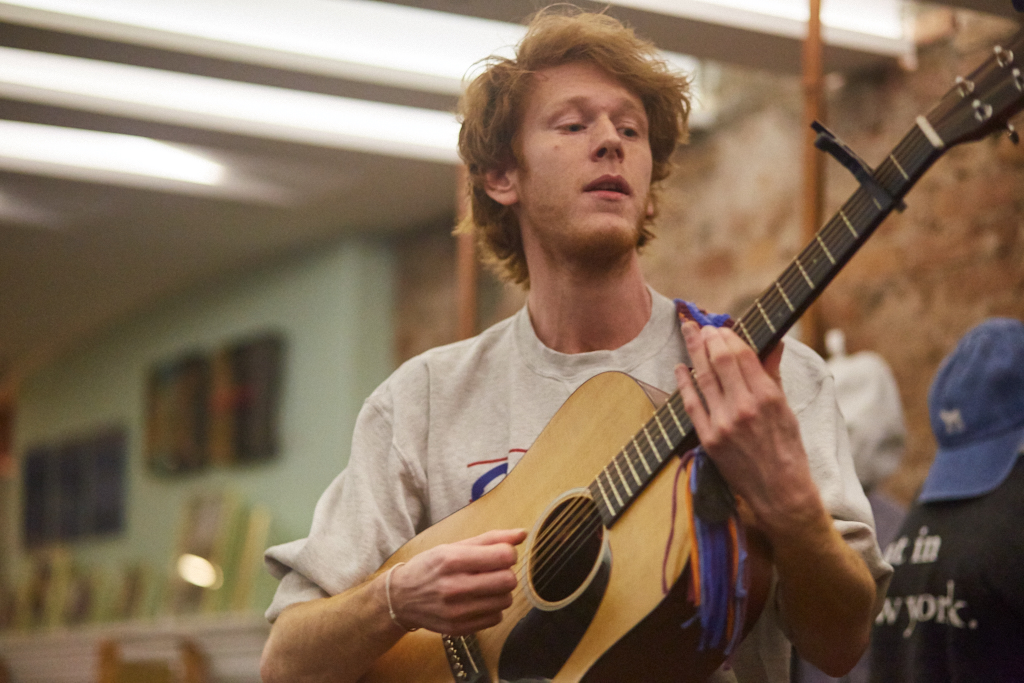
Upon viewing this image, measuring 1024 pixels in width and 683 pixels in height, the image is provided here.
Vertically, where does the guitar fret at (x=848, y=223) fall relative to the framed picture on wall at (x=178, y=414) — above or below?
below

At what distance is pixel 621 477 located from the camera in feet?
4.74

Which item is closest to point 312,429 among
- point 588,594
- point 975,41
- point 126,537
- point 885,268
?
point 126,537

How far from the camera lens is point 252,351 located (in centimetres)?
712

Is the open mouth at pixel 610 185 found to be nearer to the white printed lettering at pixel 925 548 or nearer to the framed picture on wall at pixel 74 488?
the white printed lettering at pixel 925 548

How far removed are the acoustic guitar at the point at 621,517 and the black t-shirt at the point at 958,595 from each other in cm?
112

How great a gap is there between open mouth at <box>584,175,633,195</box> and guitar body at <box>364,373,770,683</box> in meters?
0.36

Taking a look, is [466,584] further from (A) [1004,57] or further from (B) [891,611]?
(B) [891,611]

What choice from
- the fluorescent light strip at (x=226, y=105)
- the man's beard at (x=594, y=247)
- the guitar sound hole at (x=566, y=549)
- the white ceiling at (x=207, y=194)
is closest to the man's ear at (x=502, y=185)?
the man's beard at (x=594, y=247)

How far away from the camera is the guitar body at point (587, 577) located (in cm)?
132

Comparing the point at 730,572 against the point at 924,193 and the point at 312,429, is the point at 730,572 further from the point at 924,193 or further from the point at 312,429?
the point at 312,429

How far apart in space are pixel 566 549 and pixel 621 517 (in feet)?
A: 0.40

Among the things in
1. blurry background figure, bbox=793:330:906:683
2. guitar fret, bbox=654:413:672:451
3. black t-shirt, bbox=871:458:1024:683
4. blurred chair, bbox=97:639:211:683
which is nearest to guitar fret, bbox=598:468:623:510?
guitar fret, bbox=654:413:672:451

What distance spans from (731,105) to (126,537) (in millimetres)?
5937

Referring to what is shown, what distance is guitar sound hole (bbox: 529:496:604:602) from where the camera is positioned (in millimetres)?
1471
